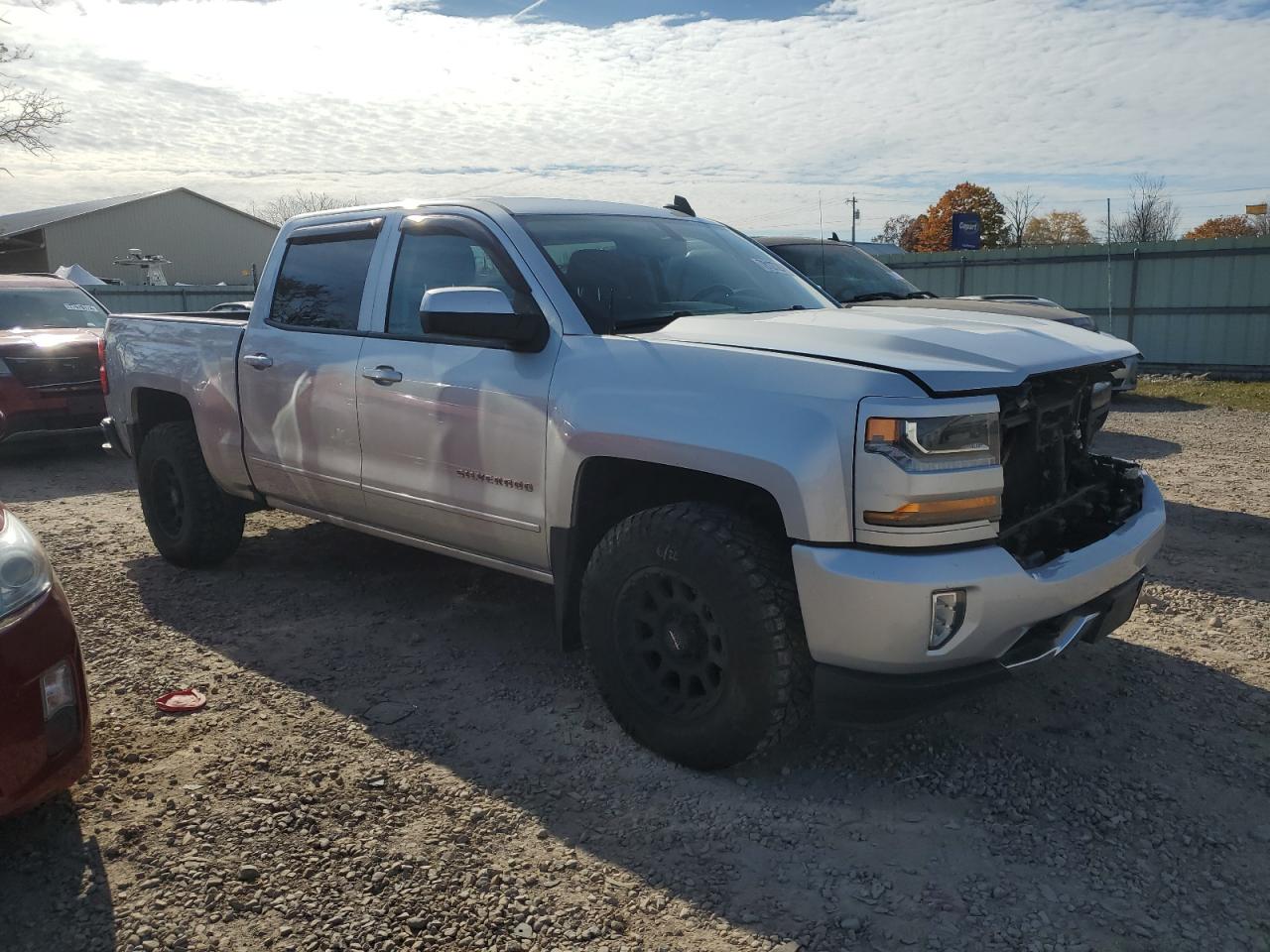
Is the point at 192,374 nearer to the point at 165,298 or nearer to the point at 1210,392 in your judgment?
the point at 1210,392

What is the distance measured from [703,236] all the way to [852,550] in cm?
212

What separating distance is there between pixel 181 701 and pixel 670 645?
6.58 ft

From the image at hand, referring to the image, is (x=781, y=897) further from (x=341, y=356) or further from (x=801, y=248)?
(x=801, y=248)

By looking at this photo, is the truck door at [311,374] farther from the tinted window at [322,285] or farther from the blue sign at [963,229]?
the blue sign at [963,229]

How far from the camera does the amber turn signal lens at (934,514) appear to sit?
2.78 meters

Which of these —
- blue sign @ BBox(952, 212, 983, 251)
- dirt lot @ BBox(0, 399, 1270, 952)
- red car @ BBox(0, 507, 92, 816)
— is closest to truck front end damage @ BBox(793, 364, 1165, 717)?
dirt lot @ BBox(0, 399, 1270, 952)

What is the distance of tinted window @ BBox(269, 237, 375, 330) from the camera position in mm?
4484

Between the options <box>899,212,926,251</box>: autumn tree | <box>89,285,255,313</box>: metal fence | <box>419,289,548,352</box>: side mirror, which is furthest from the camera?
<box>899,212,926,251</box>: autumn tree

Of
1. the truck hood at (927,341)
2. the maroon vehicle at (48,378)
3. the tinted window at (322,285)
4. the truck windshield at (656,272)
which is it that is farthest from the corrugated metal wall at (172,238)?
the truck hood at (927,341)

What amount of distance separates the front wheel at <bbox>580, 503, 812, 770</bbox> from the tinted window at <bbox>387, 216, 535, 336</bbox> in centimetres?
119

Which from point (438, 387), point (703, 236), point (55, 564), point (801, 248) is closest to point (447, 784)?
point (438, 387)

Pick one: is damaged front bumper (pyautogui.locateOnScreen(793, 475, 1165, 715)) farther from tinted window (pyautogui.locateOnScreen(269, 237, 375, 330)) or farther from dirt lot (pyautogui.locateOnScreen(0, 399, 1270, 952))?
tinted window (pyautogui.locateOnScreen(269, 237, 375, 330))

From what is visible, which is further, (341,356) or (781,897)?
(341,356)

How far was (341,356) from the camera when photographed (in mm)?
4371
